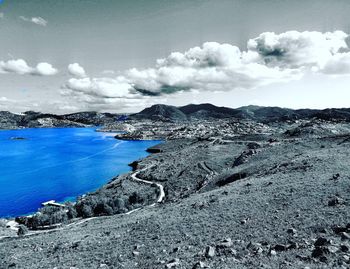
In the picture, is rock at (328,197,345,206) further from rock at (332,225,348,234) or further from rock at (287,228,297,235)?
rock at (287,228,297,235)

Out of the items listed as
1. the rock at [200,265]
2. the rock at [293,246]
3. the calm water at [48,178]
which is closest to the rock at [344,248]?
the rock at [293,246]

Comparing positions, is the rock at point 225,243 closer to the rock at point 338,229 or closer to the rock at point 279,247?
the rock at point 279,247

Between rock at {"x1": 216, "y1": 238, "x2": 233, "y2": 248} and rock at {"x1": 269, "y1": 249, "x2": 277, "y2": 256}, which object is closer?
rock at {"x1": 269, "y1": 249, "x2": 277, "y2": 256}

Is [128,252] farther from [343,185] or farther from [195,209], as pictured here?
[343,185]

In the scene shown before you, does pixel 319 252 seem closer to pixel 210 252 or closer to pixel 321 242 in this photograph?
pixel 321 242

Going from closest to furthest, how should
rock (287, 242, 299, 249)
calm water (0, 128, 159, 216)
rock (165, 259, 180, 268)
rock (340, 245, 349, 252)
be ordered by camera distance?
rock (340, 245, 349, 252), rock (165, 259, 180, 268), rock (287, 242, 299, 249), calm water (0, 128, 159, 216)

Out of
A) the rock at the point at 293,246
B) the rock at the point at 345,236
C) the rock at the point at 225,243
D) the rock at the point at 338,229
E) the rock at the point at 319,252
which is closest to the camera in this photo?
the rock at the point at 319,252

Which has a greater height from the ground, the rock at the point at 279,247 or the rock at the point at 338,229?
the rock at the point at 338,229

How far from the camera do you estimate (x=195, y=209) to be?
2062cm

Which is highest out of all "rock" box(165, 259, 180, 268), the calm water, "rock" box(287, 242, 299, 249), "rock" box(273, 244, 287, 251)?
"rock" box(287, 242, 299, 249)

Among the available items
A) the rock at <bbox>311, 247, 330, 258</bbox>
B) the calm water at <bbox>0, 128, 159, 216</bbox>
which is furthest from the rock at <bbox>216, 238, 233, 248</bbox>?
the calm water at <bbox>0, 128, 159, 216</bbox>

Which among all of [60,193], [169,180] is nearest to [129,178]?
[169,180]

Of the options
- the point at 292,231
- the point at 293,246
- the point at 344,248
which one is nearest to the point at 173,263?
the point at 293,246

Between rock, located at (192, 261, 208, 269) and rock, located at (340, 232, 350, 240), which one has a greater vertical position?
rock, located at (340, 232, 350, 240)
